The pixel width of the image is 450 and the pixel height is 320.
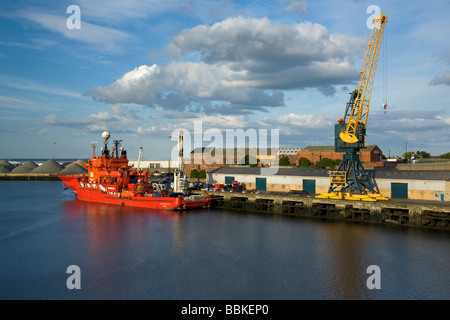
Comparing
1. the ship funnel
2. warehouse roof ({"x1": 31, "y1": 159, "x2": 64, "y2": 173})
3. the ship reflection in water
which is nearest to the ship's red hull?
the ship funnel

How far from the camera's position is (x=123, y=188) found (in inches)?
2625

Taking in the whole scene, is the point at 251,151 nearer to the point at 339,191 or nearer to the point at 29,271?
the point at 339,191

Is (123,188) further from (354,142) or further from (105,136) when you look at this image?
(354,142)

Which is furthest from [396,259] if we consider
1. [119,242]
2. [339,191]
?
[119,242]

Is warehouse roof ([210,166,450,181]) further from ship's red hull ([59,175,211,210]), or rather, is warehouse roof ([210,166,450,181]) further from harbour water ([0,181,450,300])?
ship's red hull ([59,175,211,210])

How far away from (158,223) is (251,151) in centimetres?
9048

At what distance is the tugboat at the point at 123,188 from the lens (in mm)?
59481

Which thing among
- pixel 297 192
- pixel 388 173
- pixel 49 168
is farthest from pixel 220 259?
pixel 49 168

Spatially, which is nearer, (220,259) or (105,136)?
(220,259)

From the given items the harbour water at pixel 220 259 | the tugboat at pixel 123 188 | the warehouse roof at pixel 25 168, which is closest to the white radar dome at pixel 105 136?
the tugboat at pixel 123 188

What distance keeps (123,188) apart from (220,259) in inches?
1575

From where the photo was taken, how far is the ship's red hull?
58125mm

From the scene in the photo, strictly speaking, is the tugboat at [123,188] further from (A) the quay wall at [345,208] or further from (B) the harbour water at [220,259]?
(B) the harbour water at [220,259]

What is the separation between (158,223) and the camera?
4806 centimetres
